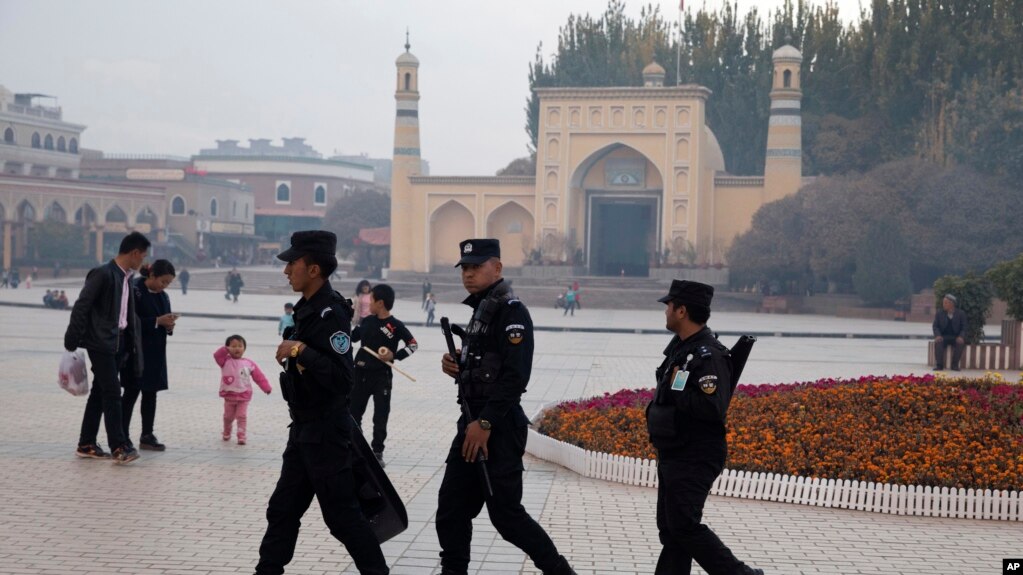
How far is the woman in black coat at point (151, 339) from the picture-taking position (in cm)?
897

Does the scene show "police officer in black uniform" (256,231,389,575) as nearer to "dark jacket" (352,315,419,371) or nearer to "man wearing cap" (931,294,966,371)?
"dark jacket" (352,315,419,371)

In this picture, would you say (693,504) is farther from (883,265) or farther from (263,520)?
(883,265)

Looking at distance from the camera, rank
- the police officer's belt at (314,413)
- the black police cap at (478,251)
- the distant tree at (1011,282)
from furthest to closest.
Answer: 1. the distant tree at (1011,282)
2. the black police cap at (478,251)
3. the police officer's belt at (314,413)

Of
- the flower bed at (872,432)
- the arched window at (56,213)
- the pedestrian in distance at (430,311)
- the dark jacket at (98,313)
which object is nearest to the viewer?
the flower bed at (872,432)

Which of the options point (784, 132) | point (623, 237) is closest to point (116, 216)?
point (623, 237)

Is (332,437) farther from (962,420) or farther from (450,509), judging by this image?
(962,420)

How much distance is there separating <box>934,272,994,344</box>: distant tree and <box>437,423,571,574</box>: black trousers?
1514 centimetres

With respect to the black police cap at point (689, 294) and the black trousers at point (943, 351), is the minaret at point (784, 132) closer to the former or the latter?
the black trousers at point (943, 351)

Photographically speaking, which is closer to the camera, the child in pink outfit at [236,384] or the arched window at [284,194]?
the child in pink outfit at [236,384]

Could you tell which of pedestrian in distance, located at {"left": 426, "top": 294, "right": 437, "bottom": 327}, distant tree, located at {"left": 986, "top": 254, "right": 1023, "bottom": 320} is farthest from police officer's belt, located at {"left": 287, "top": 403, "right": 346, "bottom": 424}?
pedestrian in distance, located at {"left": 426, "top": 294, "right": 437, "bottom": 327}

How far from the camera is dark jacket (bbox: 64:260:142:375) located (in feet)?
27.0

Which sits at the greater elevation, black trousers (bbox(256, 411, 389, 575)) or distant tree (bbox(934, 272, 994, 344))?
distant tree (bbox(934, 272, 994, 344))

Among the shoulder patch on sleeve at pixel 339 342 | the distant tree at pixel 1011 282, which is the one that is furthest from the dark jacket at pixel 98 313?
the distant tree at pixel 1011 282

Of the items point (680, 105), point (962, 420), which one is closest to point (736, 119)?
point (680, 105)
